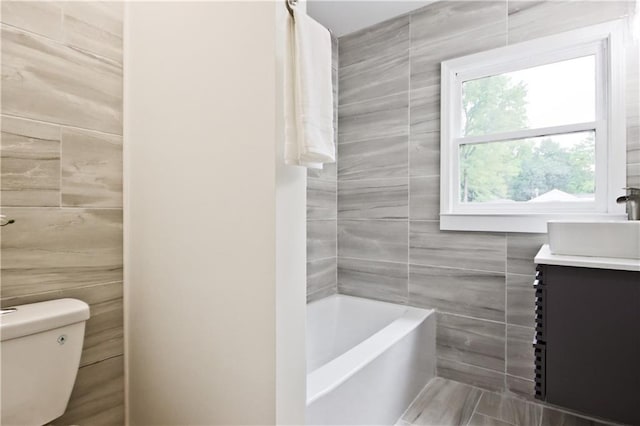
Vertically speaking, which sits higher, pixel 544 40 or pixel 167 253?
pixel 544 40

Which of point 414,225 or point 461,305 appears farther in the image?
point 414,225

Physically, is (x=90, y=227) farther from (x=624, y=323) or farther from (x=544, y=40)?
(x=544, y=40)

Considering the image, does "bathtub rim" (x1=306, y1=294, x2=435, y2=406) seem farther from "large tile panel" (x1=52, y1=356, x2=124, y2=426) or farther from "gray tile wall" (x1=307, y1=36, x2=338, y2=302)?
"large tile panel" (x1=52, y1=356, x2=124, y2=426)

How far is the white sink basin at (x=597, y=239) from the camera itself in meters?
1.21

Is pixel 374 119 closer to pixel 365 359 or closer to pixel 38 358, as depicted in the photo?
pixel 365 359

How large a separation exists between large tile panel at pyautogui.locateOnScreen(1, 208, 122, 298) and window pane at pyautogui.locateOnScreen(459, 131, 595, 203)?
2018 mm

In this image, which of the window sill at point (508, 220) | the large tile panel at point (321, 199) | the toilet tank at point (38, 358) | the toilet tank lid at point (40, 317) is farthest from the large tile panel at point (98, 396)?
the window sill at point (508, 220)

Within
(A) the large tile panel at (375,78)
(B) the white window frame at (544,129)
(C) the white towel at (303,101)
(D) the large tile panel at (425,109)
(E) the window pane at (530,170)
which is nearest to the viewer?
(C) the white towel at (303,101)

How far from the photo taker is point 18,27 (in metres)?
1.15

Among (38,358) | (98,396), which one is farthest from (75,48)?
(98,396)

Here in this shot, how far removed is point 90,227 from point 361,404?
134cm

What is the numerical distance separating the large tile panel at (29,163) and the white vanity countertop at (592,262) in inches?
71.4

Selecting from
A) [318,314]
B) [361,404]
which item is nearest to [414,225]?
[318,314]

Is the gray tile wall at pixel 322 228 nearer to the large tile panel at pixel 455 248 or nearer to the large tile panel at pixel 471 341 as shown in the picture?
the large tile panel at pixel 455 248
